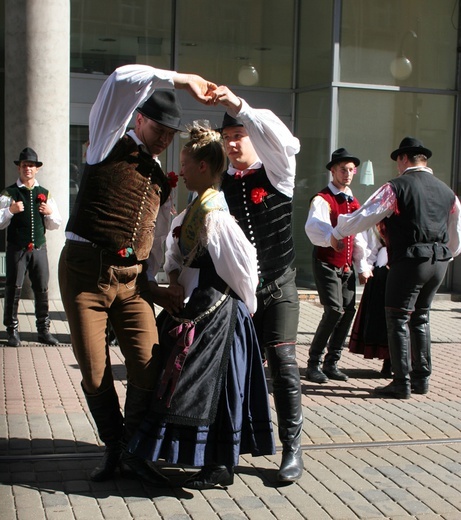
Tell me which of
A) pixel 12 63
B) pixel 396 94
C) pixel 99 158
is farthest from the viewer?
pixel 396 94

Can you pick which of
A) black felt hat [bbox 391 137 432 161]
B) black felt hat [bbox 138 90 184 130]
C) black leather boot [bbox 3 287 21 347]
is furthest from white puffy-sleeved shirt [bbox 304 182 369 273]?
black leather boot [bbox 3 287 21 347]

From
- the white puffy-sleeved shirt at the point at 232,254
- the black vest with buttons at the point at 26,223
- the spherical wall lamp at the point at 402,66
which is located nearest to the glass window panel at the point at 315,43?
the spherical wall lamp at the point at 402,66

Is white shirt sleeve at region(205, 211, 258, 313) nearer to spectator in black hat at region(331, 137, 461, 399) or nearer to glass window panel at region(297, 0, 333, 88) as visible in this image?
spectator in black hat at region(331, 137, 461, 399)

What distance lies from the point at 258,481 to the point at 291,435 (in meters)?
0.30

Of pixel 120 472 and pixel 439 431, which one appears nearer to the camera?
pixel 120 472

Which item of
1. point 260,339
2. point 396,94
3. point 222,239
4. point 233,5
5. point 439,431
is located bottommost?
point 439,431

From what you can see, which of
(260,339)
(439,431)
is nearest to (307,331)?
(439,431)

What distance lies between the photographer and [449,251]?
22.3 feet

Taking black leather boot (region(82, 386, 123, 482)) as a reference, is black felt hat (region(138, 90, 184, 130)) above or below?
above

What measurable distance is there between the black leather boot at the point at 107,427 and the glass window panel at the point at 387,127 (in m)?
8.54

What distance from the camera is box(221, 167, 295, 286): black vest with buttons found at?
184 inches

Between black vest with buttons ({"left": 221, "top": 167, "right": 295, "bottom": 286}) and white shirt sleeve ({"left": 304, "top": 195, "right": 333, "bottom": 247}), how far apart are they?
219 centimetres

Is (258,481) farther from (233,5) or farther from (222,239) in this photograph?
(233,5)

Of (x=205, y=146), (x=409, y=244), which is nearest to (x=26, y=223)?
(x=409, y=244)
